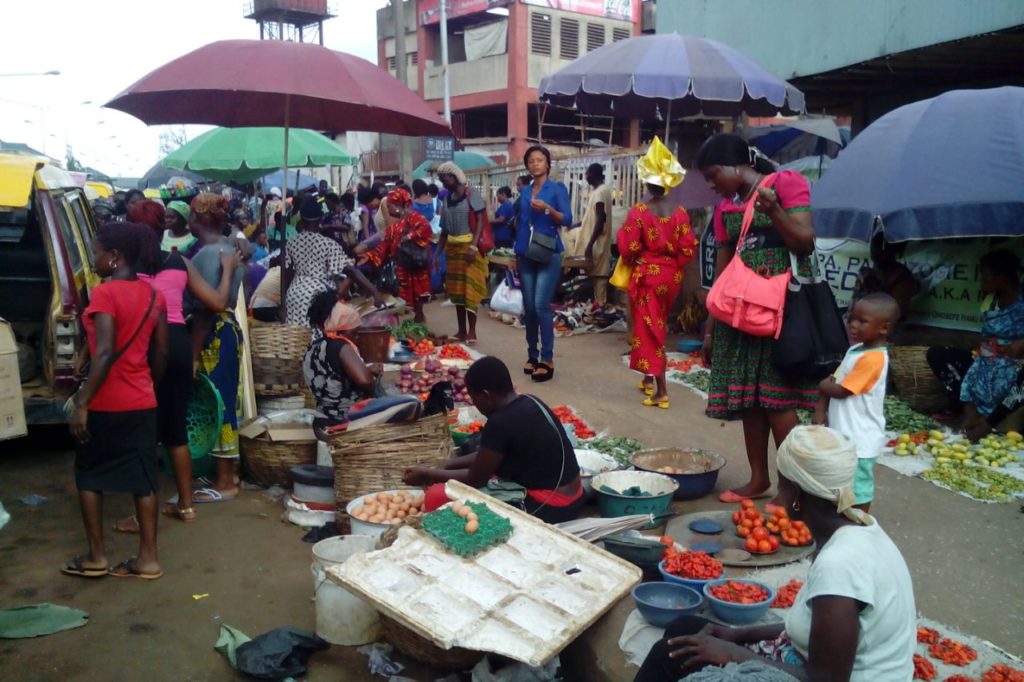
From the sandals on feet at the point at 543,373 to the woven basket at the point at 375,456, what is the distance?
10.9 feet

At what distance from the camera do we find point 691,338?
33.2 ft

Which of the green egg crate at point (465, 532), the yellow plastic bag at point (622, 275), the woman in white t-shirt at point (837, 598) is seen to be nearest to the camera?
the woman in white t-shirt at point (837, 598)

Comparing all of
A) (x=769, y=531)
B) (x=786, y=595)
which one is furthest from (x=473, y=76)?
(x=786, y=595)

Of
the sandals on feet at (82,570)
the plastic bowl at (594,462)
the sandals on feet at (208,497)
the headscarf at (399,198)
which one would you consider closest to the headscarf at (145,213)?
the sandals on feet at (208,497)

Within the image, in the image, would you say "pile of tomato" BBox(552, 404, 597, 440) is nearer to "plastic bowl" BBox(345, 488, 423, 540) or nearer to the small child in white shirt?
"plastic bowl" BBox(345, 488, 423, 540)

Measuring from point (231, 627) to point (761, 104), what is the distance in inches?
304

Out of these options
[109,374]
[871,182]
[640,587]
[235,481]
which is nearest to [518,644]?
[640,587]

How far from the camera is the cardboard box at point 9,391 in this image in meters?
4.57

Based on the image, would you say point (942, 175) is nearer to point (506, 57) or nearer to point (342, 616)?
point (342, 616)

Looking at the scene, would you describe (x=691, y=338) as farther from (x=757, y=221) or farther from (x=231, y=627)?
(x=231, y=627)

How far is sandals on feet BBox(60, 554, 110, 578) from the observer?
4488mm

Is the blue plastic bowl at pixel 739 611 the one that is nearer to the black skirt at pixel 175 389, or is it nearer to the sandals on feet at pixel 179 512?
the black skirt at pixel 175 389

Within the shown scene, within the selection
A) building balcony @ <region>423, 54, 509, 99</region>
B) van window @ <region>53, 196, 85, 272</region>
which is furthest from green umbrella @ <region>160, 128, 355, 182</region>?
building balcony @ <region>423, 54, 509, 99</region>

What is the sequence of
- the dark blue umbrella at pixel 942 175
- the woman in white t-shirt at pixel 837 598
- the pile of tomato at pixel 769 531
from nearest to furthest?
1. the woman in white t-shirt at pixel 837 598
2. the pile of tomato at pixel 769 531
3. the dark blue umbrella at pixel 942 175
